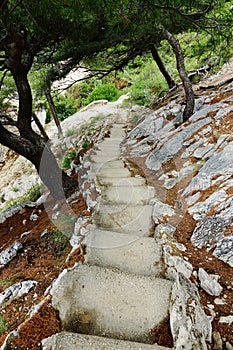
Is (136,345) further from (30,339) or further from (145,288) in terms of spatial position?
(30,339)

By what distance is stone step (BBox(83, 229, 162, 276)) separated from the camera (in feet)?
8.18

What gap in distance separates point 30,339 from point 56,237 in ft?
6.29

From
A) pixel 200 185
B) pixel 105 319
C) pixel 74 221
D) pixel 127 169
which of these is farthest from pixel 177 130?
pixel 105 319

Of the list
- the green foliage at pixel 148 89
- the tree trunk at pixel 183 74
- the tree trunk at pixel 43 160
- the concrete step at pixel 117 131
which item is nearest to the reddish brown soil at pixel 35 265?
the tree trunk at pixel 43 160

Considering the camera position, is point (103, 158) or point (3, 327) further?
point (103, 158)

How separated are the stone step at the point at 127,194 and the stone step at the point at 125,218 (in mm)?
228

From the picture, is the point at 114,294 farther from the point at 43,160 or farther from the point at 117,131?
the point at 117,131

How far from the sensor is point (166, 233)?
2.86 m

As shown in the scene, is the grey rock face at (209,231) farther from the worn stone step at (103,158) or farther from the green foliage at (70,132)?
the green foliage at (70,132)

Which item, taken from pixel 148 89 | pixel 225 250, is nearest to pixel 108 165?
pixel 225 250

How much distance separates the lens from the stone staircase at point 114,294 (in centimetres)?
182

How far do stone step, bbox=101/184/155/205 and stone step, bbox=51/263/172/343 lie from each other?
166cm

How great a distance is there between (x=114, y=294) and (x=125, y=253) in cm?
56

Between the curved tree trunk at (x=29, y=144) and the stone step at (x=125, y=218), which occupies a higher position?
the curved tree trunk at (x=29, y=144)
